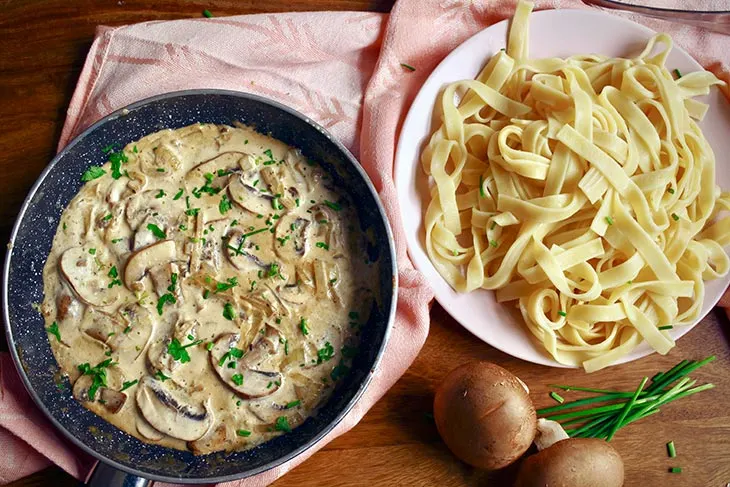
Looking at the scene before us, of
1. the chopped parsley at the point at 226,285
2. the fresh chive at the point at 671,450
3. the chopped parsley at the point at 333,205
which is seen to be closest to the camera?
the chopped parsley at the point at 226,285

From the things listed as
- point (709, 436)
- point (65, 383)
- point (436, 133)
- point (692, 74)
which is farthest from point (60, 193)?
point (709, 436)

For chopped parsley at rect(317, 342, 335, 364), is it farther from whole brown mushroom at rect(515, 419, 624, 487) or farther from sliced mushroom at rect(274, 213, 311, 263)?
whole brown mushroom at rect(515, 419, 624, 487)

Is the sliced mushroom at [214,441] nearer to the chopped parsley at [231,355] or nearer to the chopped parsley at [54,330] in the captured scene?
the chopped parsley at [231,355]

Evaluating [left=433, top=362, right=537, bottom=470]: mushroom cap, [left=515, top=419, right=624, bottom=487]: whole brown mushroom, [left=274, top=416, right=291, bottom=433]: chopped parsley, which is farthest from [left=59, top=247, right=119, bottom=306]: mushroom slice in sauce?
[left=515, top=419, right=624, bottom=487]: whole brown mushroom

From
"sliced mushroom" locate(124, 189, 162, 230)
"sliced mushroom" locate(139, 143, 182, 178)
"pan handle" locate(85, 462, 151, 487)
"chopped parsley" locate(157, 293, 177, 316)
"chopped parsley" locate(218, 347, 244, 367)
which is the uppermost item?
"sliced mushroom" locate(139, 143, 182, 178)

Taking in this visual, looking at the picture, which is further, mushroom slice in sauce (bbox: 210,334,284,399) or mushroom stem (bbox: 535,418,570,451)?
mushroom stem (bbox: 535,418,570,451)


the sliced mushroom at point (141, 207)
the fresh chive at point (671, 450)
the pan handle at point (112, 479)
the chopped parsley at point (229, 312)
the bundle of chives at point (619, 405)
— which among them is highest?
the sliced mushroom at point (141, 207)

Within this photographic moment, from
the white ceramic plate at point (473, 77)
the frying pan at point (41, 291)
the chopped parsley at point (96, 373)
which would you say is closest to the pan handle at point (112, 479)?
the frying pan at point (41, 291)
